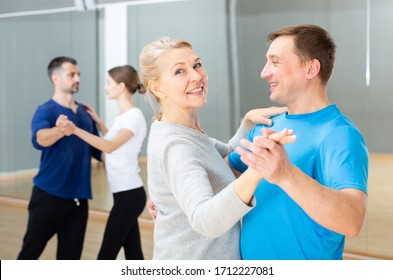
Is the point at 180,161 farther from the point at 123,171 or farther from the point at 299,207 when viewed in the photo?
the point at 123,171

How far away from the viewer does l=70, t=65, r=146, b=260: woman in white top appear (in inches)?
134

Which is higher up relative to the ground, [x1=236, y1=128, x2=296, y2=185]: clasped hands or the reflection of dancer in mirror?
[x1=236, y1=128, x2=296, y2=185]: clasped hands

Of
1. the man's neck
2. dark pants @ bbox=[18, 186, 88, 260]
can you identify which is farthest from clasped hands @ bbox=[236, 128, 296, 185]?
the man's neck

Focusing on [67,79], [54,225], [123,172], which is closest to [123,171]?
[123,172]

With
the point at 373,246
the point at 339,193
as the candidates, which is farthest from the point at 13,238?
the point at 339,193

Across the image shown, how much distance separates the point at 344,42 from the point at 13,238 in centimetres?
319

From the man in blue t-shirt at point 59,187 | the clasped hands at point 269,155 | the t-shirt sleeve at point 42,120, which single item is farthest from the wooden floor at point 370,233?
the clasped hands at point 269,155

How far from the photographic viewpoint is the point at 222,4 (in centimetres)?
520

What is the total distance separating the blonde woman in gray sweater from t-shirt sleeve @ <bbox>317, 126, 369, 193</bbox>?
249mm

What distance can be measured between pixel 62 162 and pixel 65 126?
265 millimetres

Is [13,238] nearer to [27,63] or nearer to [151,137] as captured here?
[27,63]

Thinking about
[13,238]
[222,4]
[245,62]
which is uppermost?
[222,4]

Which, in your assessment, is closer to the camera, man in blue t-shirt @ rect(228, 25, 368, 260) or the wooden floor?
man in blue t-shirt @ rect(228, 25, 368, 260)

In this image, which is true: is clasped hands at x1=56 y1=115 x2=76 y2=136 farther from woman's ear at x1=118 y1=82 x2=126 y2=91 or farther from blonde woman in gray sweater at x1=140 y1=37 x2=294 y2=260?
blonde woman in gray sweater at x1=140 y1=37 x2=294 y2=260
